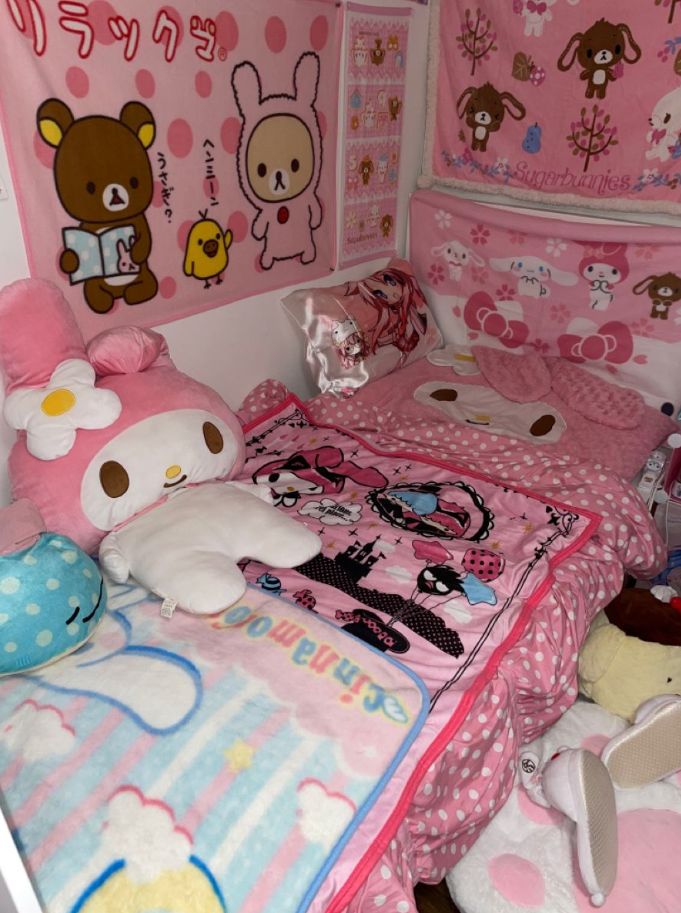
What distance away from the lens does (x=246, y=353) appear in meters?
1.98

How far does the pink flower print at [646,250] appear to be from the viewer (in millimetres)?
1966

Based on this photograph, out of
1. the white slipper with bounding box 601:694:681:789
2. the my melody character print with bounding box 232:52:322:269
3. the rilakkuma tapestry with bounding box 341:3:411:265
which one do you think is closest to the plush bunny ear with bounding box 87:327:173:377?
the my melody character print with bounding box 232:52:322:269

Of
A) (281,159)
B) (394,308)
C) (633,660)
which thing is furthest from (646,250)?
(633,660)

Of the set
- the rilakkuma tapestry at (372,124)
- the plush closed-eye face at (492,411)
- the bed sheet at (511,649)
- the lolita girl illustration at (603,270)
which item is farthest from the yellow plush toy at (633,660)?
the rilakkuma tapestry at (372,124)

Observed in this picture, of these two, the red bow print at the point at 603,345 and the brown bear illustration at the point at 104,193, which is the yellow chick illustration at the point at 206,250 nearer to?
the brown bear illustration at the point at 104,193

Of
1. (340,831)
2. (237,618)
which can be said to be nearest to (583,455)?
(237,618)

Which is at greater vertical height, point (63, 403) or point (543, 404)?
point (63, 403)


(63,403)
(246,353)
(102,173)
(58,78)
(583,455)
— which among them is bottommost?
(583,455)

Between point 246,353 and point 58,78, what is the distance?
84 centimetres

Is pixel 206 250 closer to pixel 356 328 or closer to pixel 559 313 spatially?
pixel 356 328

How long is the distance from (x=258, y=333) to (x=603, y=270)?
1058 millimetres

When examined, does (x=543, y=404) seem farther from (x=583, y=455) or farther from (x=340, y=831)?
(x=340, y=831)

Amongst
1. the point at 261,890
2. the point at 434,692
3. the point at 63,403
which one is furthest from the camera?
the point at 63,403

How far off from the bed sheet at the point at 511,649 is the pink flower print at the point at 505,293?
495 millimetres
